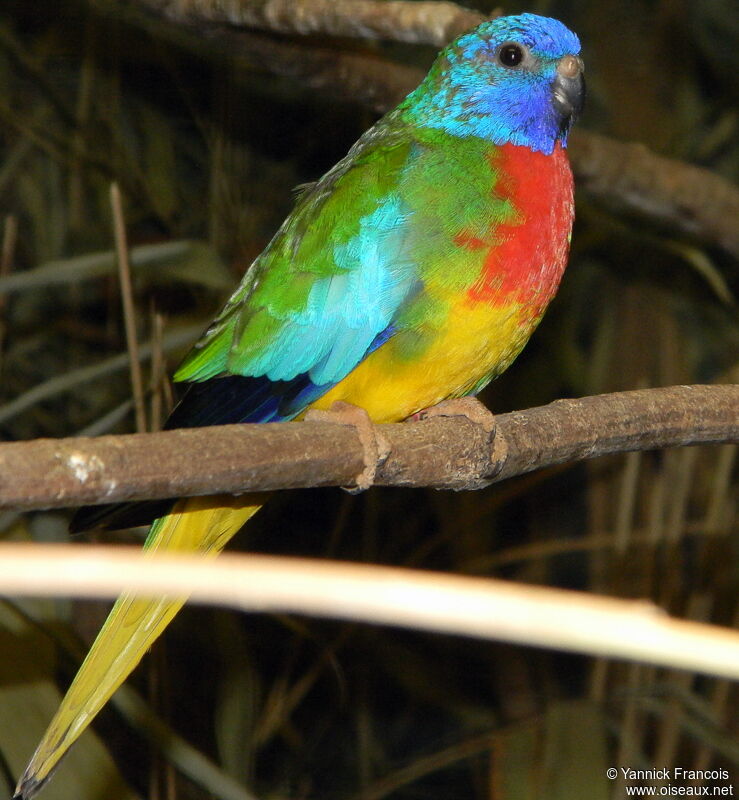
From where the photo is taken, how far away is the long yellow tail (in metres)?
1.66

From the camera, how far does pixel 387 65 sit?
10.2ft

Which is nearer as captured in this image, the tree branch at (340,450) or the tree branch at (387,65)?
the tree branch at (340,450)

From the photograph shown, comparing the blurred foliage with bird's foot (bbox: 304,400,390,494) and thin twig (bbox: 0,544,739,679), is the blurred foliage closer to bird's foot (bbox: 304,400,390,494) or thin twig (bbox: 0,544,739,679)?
bird's foot (bbox: 304,400,390,494)

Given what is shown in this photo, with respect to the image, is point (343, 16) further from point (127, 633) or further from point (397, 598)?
point (397, 598)

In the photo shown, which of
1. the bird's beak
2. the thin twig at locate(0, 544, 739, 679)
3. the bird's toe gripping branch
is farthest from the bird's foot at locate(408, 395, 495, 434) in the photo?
the thin twig at locate(0, 544, 739, 679)

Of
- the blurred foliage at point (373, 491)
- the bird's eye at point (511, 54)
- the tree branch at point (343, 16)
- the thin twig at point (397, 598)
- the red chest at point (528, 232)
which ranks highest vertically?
the tree branch at point (343, 16)

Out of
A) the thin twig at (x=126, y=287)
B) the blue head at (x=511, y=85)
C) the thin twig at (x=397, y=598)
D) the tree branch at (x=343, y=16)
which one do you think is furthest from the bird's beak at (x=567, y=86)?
the thin twig at (x=397, y=598)

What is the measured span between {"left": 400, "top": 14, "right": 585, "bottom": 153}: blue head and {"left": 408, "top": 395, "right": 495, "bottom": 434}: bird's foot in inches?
22.2

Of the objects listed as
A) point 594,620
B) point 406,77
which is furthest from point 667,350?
point 594,620

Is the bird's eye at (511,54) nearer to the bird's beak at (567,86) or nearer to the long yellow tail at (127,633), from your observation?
the bird's beak at (567,86)

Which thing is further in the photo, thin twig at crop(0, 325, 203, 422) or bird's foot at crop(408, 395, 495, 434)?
thin twig at crop(0, 325, 203, 422)

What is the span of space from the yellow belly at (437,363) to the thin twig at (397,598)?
1435 millimetres

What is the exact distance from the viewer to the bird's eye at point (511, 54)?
2.08 meters

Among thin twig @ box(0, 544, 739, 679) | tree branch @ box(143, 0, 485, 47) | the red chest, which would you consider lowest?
the red chest
